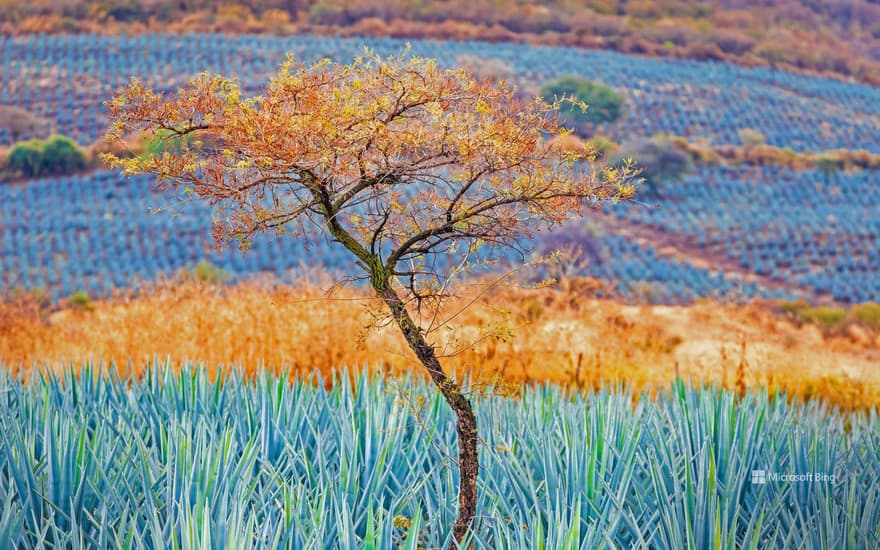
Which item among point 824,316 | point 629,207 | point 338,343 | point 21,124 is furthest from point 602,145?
point 21,124

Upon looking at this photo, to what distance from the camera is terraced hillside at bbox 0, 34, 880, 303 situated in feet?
27.2

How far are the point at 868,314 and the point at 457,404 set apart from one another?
7.39 metres

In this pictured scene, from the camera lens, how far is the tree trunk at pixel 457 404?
6.20 feet

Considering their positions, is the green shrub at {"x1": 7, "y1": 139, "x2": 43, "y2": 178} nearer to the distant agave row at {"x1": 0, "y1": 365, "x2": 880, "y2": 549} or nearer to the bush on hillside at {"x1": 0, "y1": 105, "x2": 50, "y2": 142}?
the bush on hillside at {"x1": 0, "y1": 105, "x2": 50, "y2": 142}

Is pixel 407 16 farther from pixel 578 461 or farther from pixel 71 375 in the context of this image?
pixel 578 461

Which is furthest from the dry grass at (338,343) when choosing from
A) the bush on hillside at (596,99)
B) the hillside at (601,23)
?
the hillside at (601,23)

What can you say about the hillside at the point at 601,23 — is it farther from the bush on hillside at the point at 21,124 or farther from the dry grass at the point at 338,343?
the dry grass at the point at 338,343

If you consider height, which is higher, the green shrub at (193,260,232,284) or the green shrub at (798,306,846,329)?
the green shrub at (193,260,232,284)

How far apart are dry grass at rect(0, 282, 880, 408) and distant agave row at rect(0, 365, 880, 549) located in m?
1.15

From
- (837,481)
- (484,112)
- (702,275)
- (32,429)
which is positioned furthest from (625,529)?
(702,275)

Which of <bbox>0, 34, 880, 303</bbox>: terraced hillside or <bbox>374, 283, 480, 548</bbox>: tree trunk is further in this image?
<bbox>0, 34, 880, 303</bbox>: terraced hillside

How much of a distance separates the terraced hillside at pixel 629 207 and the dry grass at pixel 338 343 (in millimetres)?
1057

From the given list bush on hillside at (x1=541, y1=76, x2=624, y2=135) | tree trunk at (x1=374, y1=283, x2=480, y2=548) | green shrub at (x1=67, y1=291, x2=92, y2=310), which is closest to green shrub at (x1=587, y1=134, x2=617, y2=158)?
tree trunk at (x1=374, y1=283, x2=480, y2=548)

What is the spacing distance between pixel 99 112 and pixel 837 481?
8.31m
